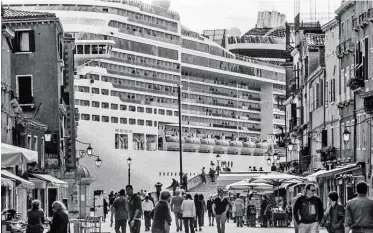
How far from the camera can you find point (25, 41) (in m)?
64.9

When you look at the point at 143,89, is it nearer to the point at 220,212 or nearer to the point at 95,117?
the point at 95,117

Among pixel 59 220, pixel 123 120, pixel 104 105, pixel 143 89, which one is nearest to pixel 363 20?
pixel 59 220

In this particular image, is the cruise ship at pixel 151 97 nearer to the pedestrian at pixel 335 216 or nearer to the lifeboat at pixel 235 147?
the lifeboat at pixel 235 147

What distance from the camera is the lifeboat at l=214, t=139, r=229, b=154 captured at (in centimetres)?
13988

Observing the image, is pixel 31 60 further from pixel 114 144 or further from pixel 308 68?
pixel 114 144

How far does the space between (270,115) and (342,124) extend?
10199 centimetres

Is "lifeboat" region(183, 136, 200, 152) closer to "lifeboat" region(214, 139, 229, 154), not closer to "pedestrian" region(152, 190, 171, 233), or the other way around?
"lifeboat" region(214, 139, 229, 154)

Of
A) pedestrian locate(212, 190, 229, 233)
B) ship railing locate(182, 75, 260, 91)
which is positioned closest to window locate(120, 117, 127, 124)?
ship railing locate(182, 75, 260, 91)

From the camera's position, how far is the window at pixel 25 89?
207ft

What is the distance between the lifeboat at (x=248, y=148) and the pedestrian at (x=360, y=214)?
128 meters

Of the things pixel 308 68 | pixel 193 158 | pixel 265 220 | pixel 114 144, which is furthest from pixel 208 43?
pixel 265 220

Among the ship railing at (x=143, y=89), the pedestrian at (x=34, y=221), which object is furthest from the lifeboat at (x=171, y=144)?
the pedestrian at (x=34, y=221)

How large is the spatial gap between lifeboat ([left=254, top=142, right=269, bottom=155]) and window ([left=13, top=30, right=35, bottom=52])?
86.2 meters

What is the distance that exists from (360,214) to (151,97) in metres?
110
